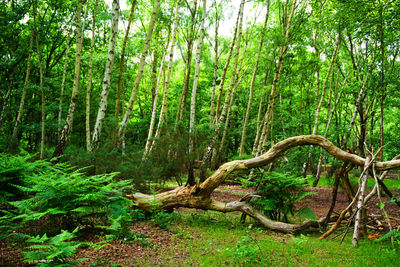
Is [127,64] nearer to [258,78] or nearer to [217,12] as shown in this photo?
[217,12]

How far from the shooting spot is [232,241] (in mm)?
4336

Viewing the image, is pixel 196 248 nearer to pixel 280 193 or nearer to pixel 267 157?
pixel 280 193

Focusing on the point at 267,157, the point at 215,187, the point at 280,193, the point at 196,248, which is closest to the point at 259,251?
the point at 196,248

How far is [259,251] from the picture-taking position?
375cm

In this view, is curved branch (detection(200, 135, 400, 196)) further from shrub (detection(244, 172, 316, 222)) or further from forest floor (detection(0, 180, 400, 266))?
forest floor (detection(0, 180, 400, 266))

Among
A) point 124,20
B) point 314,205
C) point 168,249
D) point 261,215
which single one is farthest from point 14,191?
point 124,20

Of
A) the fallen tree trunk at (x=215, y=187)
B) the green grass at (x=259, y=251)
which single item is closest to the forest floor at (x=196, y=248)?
the green grass at (x=259, y=251)

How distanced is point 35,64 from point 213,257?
68.1 feet

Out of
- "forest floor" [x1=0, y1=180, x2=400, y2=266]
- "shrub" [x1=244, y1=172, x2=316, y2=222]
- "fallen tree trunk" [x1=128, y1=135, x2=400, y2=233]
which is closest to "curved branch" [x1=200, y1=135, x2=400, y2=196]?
"fallen tree trunk" [x1=128, y1=135, x2=400, y2=233]

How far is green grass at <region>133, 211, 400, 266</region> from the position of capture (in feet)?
11.1

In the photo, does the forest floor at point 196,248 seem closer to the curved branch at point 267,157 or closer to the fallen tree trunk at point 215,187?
the fallen tree trunk at point 215,187

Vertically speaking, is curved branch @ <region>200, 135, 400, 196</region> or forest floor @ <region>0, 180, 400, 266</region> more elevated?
curved branch @ <region>200, 135, 400, 196</region>

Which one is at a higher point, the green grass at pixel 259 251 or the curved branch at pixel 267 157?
the curved branch at pixel 267 157

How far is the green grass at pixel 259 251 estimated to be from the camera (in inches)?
133
